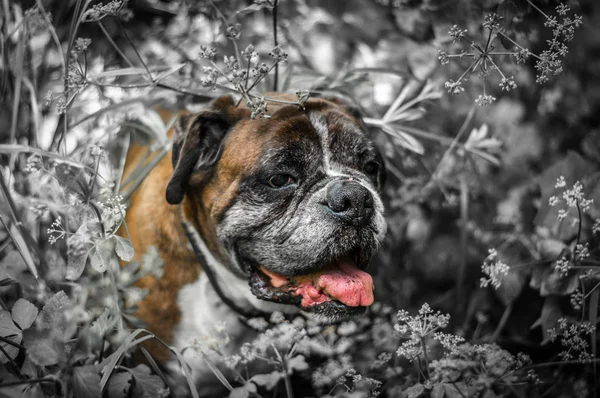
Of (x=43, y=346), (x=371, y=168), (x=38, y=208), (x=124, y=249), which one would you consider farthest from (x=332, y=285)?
(x=38, y=208)

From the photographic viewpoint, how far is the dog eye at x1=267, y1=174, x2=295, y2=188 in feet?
7.94

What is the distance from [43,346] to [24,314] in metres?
0.21

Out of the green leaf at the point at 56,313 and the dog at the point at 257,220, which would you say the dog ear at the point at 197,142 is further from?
the green leaf at the point at 56,313

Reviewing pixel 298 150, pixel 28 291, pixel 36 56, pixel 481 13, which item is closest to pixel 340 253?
pixel 298 150

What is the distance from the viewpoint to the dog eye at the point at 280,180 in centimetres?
242

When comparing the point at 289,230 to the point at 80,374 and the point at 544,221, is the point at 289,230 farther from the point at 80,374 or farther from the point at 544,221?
the point at 544,221

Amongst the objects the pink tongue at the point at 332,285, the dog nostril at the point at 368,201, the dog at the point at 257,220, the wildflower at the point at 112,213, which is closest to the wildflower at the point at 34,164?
the wildflower at the point at 112,213

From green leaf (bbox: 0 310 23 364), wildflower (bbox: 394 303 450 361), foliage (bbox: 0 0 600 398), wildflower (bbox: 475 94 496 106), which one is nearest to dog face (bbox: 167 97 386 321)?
foliage (bbox: 0 0 600 398)

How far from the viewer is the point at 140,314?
2596mm

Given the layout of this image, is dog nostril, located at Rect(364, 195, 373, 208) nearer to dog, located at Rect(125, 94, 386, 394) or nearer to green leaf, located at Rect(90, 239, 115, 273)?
dog, located at Rect(125, 94, 386, 394)

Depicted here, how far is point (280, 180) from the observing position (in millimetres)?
2436

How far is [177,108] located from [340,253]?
1.32 meters

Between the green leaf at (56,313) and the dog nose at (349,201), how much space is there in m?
1.04

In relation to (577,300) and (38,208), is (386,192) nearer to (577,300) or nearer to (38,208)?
(577,300)
